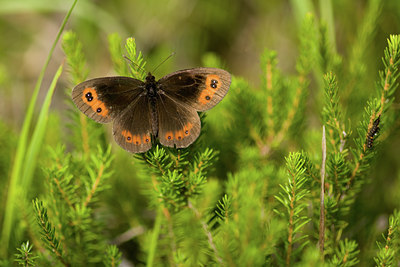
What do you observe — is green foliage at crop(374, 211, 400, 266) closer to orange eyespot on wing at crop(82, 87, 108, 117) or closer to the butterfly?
the butterfly

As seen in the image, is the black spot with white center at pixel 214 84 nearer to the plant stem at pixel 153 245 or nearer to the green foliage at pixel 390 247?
the plant stem at pixel 153 245

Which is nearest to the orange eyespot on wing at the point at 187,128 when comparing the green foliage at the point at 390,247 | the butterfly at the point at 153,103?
the butterfly at the point at 153,103

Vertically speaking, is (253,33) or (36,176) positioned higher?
(253,33)

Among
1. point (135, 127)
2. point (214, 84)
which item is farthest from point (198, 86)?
point (135, 127)

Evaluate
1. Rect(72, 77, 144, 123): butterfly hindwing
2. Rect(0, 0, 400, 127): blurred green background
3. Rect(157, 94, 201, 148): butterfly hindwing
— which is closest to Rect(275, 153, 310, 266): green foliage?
Rect(157, 94, 201, 148): butterfly hindwing

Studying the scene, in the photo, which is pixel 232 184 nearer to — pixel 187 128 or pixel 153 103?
pixel 187 128

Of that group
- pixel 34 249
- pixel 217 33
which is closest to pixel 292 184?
pixel 34 249

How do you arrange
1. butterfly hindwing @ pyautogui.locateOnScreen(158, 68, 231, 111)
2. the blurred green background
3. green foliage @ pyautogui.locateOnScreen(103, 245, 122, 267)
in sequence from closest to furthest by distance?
green foliage @ pyautogui.locateOnScreen(103, 245, 122, 267) → butterfly hindwing @ pyautogui.locateOnScreen(158, 68, 231, 111) → the blurred green background

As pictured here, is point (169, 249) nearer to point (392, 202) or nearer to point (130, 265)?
point (130, 265)
